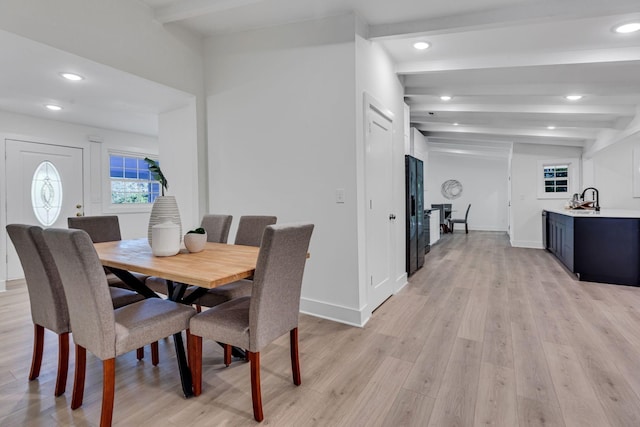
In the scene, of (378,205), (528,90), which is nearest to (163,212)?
(378,205)

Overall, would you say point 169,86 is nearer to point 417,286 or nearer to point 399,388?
point 399,388

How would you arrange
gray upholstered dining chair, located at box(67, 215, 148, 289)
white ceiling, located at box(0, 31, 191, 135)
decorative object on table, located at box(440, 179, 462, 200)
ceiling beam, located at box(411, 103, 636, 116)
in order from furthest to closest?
decorative object on table, located at box(440, 179, 462, 200), ceiling beam, located at box(411, 103, 636, 116), gray upholstered dining chair, located at box(67, 215, 148, 289), white ceiling, located at box(0, 31, 191, 135)

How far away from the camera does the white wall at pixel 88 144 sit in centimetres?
437

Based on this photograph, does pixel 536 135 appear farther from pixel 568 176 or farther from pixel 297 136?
pixel 297 136

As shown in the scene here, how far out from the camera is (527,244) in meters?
7.36

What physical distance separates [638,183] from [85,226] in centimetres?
830

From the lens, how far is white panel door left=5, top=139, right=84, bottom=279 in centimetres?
445

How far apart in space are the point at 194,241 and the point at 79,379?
923 millimetres

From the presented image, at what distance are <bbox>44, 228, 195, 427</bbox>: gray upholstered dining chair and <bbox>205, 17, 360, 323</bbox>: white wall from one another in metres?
1.58

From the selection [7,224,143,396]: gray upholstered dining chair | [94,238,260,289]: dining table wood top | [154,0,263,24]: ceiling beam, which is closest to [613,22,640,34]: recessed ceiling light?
[154,0,263,24]: ceiling beam

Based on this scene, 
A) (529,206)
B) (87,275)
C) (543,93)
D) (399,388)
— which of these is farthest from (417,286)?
(529,206)

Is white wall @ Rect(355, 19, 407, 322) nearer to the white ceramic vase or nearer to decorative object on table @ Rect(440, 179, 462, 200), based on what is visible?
the white ceramic vase

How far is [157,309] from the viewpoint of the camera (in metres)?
1.86

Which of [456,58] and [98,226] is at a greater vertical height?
[456,58]
